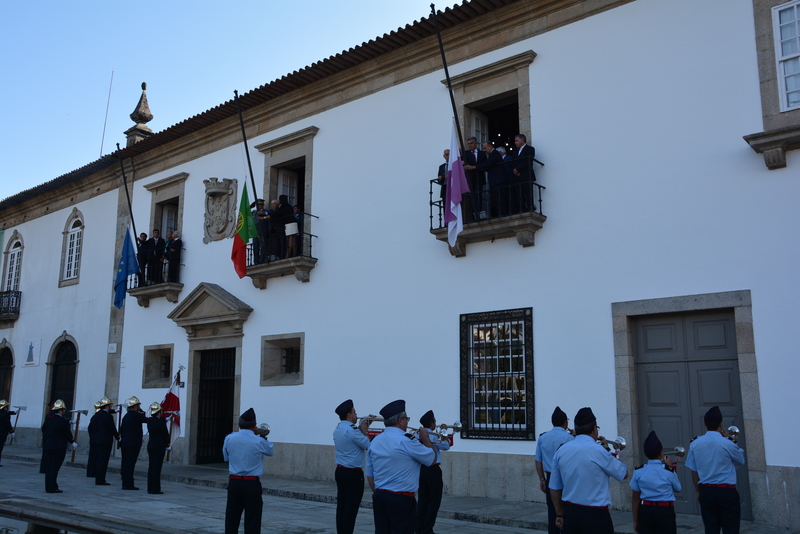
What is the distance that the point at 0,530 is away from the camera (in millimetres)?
8172

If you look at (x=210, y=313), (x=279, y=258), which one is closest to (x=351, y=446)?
(x=279, y=258)

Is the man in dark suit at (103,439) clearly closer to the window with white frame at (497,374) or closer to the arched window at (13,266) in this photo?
the window with white frame at (497,374)

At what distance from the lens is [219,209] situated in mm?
15594

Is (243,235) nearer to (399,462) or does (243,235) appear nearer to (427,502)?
(427,502)

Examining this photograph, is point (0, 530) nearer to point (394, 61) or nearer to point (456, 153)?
point (456, 153)

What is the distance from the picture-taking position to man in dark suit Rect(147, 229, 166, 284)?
16438 millimetres

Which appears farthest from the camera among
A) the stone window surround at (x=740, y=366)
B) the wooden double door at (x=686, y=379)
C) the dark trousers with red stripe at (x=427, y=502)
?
the wooden double door at (x=686, y=379)

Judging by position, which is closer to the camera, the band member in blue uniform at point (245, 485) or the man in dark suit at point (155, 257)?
the band member in blue uniform at point (245, 485)

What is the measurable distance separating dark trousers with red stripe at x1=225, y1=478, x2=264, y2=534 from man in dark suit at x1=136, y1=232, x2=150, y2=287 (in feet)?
34.6

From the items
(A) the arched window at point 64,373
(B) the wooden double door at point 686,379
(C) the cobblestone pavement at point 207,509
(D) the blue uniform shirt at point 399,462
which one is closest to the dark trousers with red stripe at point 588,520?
(D) the blue uniform shirt at point 399,462

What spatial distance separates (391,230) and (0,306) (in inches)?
583

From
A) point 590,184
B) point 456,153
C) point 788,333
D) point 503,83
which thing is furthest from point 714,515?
point 503,83

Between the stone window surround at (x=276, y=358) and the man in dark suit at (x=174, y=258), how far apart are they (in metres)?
3.16

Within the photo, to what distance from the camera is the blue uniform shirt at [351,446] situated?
7590 mm
